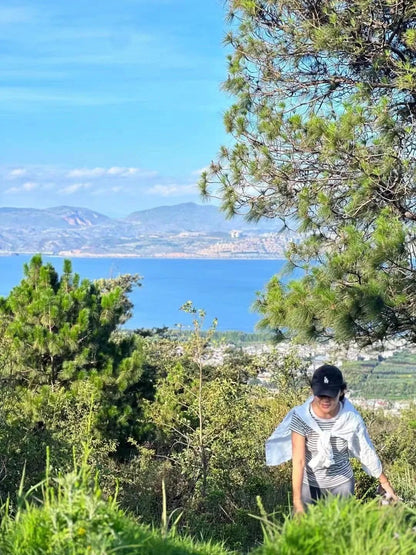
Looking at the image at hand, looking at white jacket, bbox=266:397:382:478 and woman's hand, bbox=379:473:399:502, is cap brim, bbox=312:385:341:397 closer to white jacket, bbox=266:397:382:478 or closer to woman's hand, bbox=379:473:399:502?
white jacket, bbox=266:397:382:478

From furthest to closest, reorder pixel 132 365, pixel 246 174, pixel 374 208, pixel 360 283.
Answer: pixel 132 365, pixel 246 174, pixel 374 208, pixel 360 283

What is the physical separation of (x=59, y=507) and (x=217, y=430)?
653cm

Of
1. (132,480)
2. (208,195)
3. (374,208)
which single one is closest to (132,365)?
(132,480)

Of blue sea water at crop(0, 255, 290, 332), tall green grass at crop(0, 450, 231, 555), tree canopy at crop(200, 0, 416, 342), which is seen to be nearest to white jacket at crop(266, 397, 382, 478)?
tall green grass at crop(0, 450, 231, 555)

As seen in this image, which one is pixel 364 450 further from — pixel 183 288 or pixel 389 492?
pixel 183 288

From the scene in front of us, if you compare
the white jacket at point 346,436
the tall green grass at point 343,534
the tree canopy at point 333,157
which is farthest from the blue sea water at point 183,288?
the tall green grass at point 343,534

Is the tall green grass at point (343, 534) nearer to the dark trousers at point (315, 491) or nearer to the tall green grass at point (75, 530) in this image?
the tall green grass at point (75, 530)

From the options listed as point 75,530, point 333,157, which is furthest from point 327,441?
point 333,157

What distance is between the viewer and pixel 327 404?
10.6ft

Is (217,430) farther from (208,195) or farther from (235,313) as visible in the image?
(235,313)

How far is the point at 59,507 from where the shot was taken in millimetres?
2201

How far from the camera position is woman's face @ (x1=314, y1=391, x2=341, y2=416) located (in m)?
3.22

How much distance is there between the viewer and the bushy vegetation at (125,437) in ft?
7.84

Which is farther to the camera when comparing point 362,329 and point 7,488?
point 7,488
